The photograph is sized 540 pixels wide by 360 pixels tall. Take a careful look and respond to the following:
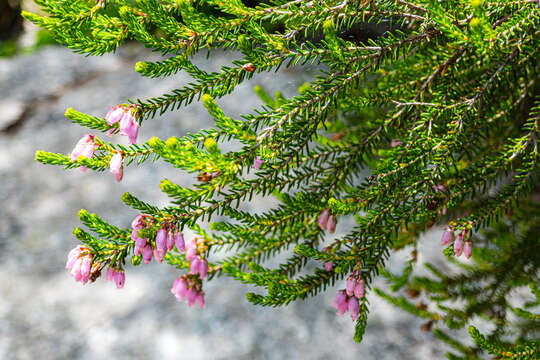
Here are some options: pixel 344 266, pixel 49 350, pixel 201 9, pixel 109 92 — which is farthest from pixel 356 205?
pixel 109 92

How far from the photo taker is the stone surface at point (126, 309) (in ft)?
8.61

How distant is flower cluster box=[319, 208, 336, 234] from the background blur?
0.74m

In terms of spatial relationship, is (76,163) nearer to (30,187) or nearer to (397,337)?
(397,337)

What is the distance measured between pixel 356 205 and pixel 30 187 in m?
3.89

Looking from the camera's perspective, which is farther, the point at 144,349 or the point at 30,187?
the point at 30,187

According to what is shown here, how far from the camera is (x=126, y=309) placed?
288cm

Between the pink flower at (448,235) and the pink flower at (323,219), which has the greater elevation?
the pink flower at (448,235)

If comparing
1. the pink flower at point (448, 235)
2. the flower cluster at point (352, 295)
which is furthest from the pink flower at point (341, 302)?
the pink flower at point (448, 235)

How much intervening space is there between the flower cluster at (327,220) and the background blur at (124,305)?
0.74 metres

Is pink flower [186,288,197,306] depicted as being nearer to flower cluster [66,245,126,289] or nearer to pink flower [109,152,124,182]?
flower cluster [66,245,126,289]

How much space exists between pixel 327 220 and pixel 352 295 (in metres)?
0.21

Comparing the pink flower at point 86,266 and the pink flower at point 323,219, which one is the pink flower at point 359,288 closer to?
the pink flower at point 323,219

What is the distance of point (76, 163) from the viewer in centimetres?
81

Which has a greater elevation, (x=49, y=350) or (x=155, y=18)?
(x=155, y=18)
